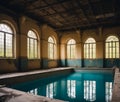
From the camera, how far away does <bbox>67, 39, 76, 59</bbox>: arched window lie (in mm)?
16938

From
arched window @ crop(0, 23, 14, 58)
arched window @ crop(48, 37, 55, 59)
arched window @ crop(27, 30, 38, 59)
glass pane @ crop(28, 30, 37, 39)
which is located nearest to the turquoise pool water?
arched window @ crop(0, 23, 14, 58)

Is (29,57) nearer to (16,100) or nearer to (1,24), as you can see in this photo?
(1,24)

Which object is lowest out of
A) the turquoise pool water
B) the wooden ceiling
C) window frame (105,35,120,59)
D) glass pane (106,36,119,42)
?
the turquoise pool water

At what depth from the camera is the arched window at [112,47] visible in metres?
14.9

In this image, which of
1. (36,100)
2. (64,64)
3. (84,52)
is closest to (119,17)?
(84,52)

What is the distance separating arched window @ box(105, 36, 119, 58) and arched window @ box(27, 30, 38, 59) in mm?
7697

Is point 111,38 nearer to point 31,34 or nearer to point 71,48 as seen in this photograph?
point 71,48

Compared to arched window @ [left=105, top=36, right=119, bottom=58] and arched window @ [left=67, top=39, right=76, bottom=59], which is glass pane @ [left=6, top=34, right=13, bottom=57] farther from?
arched window @ [left=105, top=36, right=119, bottom=58]

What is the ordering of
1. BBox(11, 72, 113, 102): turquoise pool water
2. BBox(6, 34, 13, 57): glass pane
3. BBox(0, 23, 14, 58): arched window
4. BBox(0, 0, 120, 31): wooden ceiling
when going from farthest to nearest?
BBox(6, 34, 13, 57): glass pane, BBox(0, 23, 14, 58): arched window, BBox(0, 0, 120, 31): wooden ceiling, BBox(11, 72, 113, 102): turquoise pool water

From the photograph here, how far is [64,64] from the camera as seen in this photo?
17.1 meters

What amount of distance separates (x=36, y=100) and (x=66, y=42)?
13661mm

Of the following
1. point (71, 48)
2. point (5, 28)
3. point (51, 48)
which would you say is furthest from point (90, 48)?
point (5, 28)

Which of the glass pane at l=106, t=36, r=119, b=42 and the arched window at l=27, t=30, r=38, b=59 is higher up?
the glass pane at l=106, t=36, r=119, b=42

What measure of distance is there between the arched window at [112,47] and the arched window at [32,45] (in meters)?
7.70
